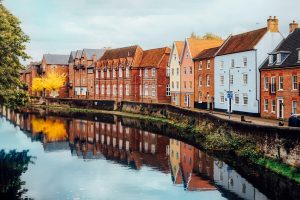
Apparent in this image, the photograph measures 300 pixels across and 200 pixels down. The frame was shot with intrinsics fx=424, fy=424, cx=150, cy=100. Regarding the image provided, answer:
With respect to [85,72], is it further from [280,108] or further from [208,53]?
[280,108]

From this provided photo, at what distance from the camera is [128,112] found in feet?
265

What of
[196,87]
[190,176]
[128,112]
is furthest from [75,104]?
[190,176]

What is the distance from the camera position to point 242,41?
58750mm

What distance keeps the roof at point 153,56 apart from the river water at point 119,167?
2489 centimetres

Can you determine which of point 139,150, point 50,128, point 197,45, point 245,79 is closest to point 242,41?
point 245,79

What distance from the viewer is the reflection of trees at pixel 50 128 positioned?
55.3m

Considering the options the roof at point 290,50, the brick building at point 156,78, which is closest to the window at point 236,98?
the roof at point 290,50

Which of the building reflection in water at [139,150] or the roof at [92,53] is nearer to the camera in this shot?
the building reflection in water at [139,150]

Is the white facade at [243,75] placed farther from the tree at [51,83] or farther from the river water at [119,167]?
the tree at [51,83]

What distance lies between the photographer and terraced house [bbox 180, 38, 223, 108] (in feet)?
236

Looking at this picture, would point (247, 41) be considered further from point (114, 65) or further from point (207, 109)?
point (114, 65)

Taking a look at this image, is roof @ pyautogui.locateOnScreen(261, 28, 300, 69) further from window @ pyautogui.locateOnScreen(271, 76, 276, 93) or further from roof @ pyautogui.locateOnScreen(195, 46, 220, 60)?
roof @ pyautogui.locateOnScreen(195, 46, 220, 60)

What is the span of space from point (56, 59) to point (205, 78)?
72300 millimetres

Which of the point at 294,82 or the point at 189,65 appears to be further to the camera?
the point at 189,65
